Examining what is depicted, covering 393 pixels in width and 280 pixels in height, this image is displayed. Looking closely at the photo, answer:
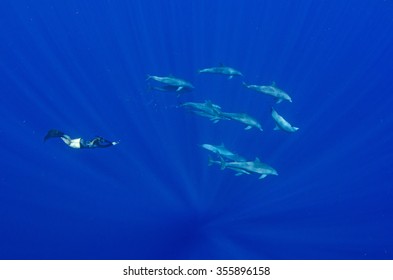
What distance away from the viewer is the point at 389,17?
1287 cm

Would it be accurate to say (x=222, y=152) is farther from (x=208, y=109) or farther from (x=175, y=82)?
(x=175, y=82)

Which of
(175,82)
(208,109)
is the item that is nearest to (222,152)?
(208,109)

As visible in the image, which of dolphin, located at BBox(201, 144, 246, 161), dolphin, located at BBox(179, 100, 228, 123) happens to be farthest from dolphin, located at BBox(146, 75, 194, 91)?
dolphin, located at BBox(201, 144, 246, 161)

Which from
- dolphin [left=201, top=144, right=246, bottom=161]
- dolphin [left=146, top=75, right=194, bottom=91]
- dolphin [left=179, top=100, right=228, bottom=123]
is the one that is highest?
dolphin [left=146, top=75, right=194, bottom=91]

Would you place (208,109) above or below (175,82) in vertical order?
below

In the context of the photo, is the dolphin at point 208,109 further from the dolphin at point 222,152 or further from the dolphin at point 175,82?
the dolphin at point 222,152

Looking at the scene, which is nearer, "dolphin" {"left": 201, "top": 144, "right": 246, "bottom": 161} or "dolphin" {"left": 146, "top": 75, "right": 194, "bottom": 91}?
"dolphin" {"left": 146, "top": 75, "right": 194, "bottom": 91}

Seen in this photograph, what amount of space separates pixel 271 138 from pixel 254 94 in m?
1.62

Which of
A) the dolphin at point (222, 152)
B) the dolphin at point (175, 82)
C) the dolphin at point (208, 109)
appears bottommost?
the dolphin at point (222, 152)

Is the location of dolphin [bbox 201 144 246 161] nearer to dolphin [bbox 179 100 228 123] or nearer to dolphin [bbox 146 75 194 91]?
dolphin [bbox 179 100 228 123]

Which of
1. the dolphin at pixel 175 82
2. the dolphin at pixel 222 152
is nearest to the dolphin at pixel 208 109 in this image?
the dolphin at pixel 175 82

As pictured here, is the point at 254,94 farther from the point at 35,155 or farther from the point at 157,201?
the point at 35,155
